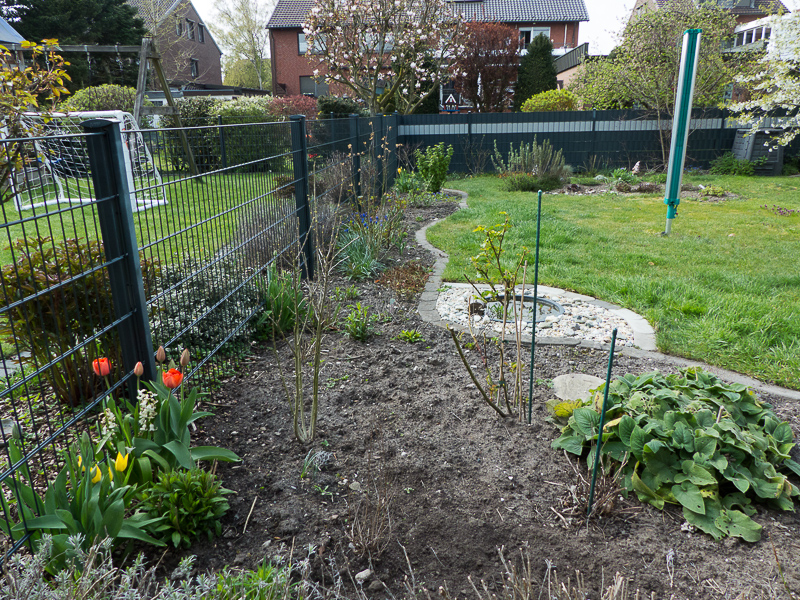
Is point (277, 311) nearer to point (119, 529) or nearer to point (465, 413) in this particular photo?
point (465, 413)

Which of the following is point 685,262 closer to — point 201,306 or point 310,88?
point 201,306

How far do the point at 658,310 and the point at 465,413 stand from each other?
86.1 inches

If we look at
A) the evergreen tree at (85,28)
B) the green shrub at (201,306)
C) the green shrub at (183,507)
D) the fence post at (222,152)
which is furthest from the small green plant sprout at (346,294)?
the evergreen tree at (85,28)

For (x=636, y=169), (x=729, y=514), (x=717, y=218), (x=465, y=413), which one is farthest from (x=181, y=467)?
(x=636, y=169)

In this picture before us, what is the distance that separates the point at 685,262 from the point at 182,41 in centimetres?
3216

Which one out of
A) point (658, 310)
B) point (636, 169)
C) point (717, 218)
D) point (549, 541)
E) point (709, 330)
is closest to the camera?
point (549, 541)

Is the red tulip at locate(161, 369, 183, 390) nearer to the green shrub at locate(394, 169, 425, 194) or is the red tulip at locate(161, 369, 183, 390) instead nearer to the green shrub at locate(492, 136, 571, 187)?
the green shrub at locate(394, 169, 425, 194)

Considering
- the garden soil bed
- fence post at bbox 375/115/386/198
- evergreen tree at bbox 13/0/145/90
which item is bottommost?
the garden soil bed

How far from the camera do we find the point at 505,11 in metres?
30.9

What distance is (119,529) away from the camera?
1.71 m

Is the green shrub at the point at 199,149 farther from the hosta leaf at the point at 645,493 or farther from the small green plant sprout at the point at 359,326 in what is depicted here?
the hosta leaf at the point at 645,493

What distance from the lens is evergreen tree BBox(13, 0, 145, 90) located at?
20938 millimetres

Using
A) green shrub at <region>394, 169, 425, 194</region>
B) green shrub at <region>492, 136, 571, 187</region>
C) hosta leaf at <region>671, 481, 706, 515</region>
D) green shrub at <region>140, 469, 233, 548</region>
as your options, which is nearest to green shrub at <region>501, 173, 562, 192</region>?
green shrub at <region>492, 136, 571, 187</region>

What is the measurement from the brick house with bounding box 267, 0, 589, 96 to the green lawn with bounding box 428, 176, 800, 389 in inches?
953
